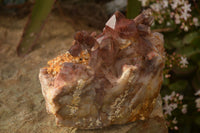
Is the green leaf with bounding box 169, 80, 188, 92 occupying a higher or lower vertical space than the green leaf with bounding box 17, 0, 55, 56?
lower

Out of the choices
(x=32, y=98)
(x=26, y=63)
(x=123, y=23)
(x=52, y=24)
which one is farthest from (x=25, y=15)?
(x=123, y=23)

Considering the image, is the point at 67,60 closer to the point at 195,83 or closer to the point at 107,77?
the point at 107,77

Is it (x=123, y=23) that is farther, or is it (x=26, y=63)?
(x=26, y=63)

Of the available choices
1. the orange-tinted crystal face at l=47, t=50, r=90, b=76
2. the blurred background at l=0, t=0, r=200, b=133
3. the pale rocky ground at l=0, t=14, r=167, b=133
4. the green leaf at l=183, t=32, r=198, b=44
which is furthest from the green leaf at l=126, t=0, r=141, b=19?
the orange-tinted crystal face at l=47, t=50, r=90, b=76

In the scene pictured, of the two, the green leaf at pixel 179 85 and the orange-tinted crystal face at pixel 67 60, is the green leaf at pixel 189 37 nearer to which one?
the green leaf at pixel 179 85

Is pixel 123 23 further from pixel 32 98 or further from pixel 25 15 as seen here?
pixel 25 15

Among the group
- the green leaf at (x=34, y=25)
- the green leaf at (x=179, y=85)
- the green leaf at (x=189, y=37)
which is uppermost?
the green leaf at (x=34, y=25)

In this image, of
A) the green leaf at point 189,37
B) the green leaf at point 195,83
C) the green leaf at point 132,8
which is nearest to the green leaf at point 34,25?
the green leaf at point 132,8

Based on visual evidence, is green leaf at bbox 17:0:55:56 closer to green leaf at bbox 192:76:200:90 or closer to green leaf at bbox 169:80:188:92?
green leaf at bbox 169:80:188:92
